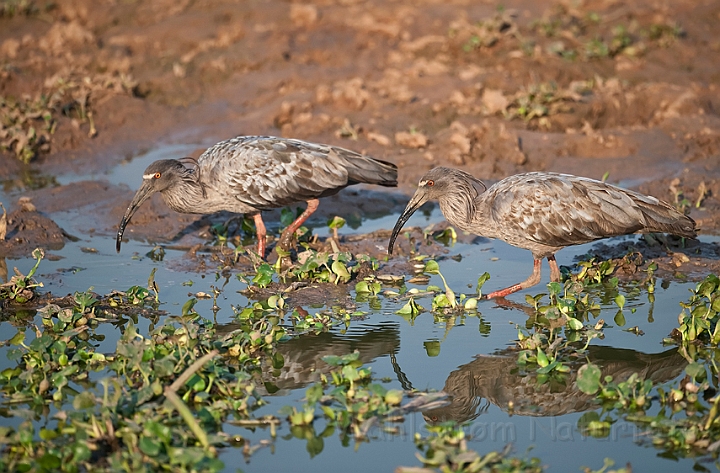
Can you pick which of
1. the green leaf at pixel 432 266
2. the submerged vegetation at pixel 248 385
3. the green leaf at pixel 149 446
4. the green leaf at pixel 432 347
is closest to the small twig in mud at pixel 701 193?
the submerged vegetation at pixel 248 385

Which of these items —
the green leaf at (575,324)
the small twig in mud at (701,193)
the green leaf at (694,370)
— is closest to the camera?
the green leaf at (694,370)

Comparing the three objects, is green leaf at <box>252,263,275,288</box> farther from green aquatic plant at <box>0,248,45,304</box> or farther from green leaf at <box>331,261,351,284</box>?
green aquatic plant at <box>0,248,45,304</box>

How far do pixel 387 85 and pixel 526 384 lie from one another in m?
7.63

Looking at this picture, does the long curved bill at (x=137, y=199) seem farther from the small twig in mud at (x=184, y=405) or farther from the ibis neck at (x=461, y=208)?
the small twig in mud at (x=184, y=405)

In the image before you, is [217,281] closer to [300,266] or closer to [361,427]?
[300,266]

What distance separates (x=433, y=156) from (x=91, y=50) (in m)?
7.73

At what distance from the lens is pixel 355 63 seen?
563 inches

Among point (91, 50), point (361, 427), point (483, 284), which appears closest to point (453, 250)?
point (483, 284)

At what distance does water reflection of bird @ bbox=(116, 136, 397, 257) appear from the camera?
8.47m

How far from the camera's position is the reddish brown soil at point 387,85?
10.7 m

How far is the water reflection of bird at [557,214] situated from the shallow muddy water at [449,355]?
1.87ft

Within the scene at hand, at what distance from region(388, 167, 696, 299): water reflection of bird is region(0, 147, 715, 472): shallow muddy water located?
A: 1.87ft

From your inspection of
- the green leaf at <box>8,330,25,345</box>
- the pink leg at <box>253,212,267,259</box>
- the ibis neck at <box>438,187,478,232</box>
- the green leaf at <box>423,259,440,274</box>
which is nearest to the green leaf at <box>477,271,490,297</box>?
the green leaf at <box>423,259,440,274</box>

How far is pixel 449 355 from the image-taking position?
252 inches
